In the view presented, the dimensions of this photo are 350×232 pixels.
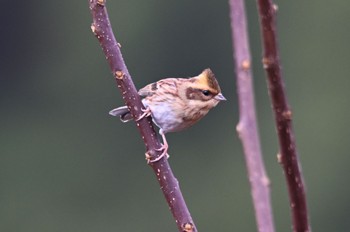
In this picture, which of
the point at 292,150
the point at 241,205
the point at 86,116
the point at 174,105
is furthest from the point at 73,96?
the point at 292,150

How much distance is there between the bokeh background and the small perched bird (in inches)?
615

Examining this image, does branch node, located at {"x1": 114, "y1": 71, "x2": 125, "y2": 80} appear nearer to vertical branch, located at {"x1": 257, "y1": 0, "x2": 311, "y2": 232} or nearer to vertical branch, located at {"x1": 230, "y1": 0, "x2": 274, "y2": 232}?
vertical branch, located at {"x1": 257, "y1": 0, "x2": 311, "y2": 232}

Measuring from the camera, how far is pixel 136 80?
77.4ft

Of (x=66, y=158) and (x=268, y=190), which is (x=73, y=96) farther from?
(x=268, y=190)

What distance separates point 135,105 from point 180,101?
2371 millimetres

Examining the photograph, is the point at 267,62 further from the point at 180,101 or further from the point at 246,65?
the point at 180,101

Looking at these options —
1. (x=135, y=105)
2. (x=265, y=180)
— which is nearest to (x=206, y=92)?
(x=135, y=105)

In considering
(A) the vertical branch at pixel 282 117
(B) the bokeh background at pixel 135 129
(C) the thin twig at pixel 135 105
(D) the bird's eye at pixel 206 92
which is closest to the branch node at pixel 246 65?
(A) the vertical branch at pixel 282 117

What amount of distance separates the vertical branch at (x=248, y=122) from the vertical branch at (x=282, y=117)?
11cm

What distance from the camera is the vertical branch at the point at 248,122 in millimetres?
1936

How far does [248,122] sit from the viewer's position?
6.44 feet

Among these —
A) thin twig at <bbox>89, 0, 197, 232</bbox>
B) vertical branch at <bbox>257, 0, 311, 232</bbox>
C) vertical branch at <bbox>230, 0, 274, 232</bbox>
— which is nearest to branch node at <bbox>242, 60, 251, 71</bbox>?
vertical branch at <bbox>230, 0, 274, 232</bbox>

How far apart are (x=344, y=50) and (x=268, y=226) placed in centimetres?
2285

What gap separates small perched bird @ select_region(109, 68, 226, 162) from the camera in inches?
208
